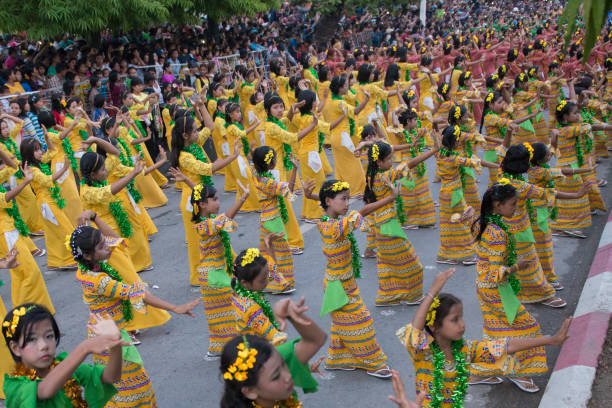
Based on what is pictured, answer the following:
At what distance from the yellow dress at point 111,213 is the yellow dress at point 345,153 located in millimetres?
3437

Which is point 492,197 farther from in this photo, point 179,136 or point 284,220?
point 179,136

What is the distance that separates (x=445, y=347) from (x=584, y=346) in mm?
1833

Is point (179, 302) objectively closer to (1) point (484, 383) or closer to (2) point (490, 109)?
(1) point (484, 383)

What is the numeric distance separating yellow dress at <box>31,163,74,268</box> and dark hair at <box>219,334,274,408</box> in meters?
5.21

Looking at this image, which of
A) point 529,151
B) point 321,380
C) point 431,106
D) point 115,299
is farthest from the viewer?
point 431,106

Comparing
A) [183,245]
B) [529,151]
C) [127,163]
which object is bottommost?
[183,245]

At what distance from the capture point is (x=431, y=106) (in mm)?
12203

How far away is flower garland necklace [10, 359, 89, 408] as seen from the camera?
312 centimetres

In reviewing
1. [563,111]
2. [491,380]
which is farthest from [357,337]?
[563,111]

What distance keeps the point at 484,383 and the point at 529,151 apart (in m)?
2.32

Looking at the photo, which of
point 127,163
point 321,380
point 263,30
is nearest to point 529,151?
point 321,380

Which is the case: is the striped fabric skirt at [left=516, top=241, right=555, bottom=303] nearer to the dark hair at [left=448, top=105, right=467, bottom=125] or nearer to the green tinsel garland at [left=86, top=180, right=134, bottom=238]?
the dark hair at [left=448, top=105, right=467, bottom=125]

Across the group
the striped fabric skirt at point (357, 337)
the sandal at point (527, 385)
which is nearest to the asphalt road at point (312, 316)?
the sandal at point (527, 385)

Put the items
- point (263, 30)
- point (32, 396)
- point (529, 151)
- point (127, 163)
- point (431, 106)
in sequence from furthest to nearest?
point (263, 30), point (431, 106), point (127, 163), point (529, 151), point (32, 396)
